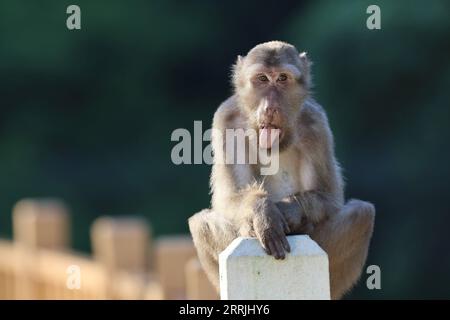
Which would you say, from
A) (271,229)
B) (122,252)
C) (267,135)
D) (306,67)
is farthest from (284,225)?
(122,252)

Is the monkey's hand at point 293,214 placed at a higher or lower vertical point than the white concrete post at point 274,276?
higher

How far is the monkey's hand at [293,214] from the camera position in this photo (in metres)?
6.10

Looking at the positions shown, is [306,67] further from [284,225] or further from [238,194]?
[284,225]

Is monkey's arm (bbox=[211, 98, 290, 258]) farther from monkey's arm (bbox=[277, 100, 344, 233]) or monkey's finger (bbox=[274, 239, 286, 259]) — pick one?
monkey's arm (bbox=[277, 100, 344, 233])

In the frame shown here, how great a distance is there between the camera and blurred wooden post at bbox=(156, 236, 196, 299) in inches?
328

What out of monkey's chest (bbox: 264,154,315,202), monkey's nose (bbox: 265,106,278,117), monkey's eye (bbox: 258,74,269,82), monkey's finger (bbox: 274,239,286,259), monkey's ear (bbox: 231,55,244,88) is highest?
monkey's ear (bbox: 231,55,244,88)

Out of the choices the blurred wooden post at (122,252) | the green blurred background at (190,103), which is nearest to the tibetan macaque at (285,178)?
the blurred wooden post at (122,252)

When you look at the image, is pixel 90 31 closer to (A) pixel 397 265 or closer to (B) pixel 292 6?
(B) pixel 292 6

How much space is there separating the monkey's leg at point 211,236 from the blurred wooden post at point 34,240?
5.20 metres

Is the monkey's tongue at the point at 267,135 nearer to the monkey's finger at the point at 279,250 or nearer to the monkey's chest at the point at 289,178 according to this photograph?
the monkey's chest at the point at 289,178

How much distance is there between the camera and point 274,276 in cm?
489

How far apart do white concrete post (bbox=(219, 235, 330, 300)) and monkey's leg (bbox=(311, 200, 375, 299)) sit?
1548 mm

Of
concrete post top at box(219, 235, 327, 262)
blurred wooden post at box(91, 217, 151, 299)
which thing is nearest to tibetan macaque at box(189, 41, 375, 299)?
concrete post top at box(219, 235, 327, 262)

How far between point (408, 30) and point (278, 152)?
389 inches
